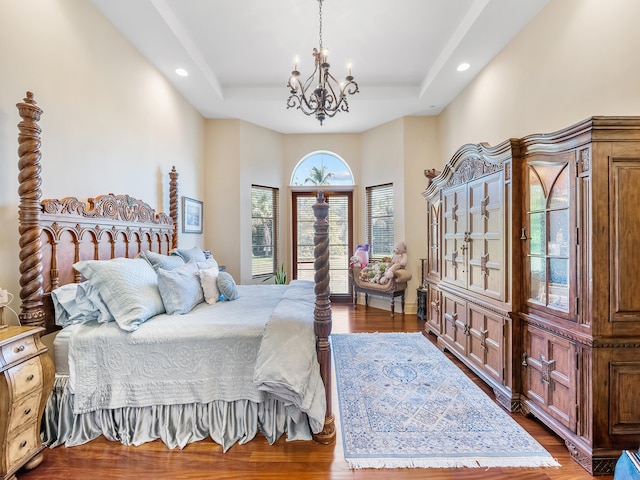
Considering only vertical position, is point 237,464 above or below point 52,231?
below

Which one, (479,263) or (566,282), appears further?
(479,263)

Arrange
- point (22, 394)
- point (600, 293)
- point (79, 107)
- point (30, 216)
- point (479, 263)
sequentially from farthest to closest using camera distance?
point (479, 263), point (79, 107), point (30, 216), point (600, 293), point (22, 394)

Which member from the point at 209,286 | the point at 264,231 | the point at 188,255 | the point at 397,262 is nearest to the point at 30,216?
the point at 209,286

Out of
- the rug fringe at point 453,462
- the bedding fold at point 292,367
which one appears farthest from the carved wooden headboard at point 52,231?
the rug fringe at point 453,462

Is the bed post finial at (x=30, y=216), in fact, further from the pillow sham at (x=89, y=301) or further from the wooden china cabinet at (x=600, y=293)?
the wooden china cabinet at (x=600, y=293)

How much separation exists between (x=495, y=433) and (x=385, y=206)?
3942 millimetres

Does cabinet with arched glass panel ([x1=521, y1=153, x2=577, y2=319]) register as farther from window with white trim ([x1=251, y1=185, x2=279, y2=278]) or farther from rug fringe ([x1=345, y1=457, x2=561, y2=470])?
window with white trim ([x1=251, y1=185, x2=279, y2=278])

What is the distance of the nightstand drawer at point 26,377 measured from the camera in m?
1.48

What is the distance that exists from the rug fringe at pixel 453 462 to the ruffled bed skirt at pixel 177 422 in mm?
395

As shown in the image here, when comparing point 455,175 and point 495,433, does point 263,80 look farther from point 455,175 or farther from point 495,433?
point 495,433

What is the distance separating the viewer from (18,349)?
5.08 ft

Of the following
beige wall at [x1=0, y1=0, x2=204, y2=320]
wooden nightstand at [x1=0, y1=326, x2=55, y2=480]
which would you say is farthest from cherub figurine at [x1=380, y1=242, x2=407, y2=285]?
wooden nightstand at [x1=0, y1=326, x2=55, y2=480]

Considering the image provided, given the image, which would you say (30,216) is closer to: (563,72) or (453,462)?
(453,462)

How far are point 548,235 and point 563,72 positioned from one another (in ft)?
5.05
